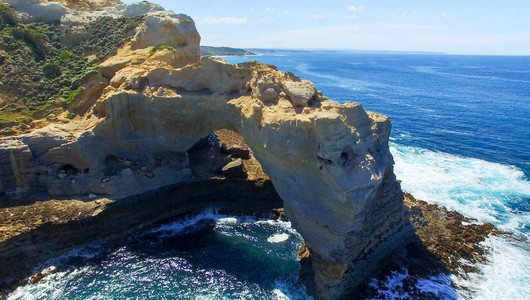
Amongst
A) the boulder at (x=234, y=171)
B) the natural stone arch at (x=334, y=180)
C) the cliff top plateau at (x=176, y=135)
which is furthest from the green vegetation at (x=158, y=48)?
the boulder at (x=234, y=171)

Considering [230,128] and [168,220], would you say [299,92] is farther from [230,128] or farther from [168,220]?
[168,220]

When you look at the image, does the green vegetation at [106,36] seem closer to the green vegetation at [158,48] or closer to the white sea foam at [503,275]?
the green vegetation at [158,48]

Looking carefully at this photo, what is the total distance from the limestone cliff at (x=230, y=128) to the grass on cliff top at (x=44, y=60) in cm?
259

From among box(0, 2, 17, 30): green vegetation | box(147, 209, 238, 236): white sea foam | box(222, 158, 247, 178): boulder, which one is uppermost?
box(0, 2, 17, 30): green vegetation

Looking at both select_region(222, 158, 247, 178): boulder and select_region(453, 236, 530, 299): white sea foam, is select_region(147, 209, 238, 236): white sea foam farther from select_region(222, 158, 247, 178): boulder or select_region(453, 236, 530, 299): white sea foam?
select_region(453, 236, 530, 299): white sea foam

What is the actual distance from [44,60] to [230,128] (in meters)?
26.6

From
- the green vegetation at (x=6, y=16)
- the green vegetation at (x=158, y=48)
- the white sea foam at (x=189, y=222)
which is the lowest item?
the white sea foam at (x=189, y=222)

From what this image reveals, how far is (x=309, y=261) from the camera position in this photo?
28.2 meters

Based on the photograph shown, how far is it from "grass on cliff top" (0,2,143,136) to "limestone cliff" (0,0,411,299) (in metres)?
2.59

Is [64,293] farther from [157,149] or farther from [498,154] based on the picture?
[498,154]

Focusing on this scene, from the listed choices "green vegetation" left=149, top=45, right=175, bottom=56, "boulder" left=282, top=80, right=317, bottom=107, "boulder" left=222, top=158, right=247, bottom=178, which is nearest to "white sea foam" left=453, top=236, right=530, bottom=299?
"boulder" left=282, top=80, right=317, bottom=107

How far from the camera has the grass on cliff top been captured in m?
36.6

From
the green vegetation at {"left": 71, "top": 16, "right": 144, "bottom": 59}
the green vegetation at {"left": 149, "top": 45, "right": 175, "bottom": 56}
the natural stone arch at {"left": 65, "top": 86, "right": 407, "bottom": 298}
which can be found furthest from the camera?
the green vegetation at {"left": 71, "top": 16, "right": 144, "bottom": 59}

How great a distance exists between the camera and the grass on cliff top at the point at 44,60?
120ft
